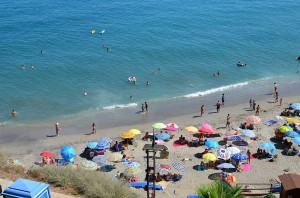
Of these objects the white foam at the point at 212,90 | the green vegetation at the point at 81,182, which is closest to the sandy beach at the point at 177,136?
the white foam at the point at 212,90

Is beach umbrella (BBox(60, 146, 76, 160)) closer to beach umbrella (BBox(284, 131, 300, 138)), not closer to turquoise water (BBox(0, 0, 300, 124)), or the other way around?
turquoise water (BBox(0, 0, 300, 124))

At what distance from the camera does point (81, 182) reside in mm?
16281

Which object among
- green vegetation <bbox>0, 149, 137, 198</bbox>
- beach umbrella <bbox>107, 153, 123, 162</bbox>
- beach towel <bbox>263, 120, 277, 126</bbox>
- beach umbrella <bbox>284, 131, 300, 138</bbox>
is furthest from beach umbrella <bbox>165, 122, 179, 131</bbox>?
green vegetation <bbox>0, 149, 137, 198</bbox>

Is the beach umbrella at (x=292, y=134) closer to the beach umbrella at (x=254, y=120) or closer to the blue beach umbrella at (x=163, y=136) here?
the beach umbrella at (x=254, y=120)

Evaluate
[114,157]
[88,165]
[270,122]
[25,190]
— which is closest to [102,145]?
[114,157]

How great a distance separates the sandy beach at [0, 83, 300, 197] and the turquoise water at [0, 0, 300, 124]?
2723 mm

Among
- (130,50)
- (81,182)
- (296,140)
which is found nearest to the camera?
(81,182)

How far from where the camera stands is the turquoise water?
40.9 m

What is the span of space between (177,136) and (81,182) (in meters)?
16.1

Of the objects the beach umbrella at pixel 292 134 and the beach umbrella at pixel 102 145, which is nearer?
the beach umbrella at pixel 102 145

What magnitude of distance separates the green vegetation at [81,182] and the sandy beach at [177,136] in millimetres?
6306

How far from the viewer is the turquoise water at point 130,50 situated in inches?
1610

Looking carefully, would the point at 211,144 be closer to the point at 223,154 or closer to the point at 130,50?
the point at 223,154

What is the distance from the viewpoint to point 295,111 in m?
35.1
